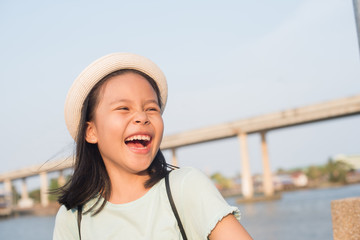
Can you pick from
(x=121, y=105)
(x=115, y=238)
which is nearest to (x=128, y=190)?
(x=115, y=238)

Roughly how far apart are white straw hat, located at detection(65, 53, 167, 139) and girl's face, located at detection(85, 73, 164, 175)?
48 mm

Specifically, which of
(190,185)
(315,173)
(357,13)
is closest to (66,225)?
(190,185)

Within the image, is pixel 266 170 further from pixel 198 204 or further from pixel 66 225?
pixel 198 204

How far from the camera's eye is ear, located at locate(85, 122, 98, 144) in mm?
1907

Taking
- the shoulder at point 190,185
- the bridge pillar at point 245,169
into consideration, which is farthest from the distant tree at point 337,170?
the shoulder at point 190,185

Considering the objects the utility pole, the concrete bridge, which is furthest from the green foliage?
the utility pole

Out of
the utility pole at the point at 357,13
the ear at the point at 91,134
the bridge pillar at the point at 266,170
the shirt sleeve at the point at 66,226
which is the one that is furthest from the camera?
the bridge pillar at the point at 266,170

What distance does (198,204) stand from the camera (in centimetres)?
143

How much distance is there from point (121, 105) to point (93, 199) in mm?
450

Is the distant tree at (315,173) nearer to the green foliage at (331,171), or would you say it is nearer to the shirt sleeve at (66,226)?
the green foliage at (331,171)

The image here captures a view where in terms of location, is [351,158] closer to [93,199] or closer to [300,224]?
[300,224]

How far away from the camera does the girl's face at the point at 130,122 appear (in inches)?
66.6

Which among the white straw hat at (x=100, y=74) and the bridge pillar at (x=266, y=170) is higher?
the white straw hat at (x=100, y=74)

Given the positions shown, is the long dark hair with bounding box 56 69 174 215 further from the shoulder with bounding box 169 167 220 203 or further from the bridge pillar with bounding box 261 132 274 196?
the bridge pillar with bounding box 261 132 274 196
